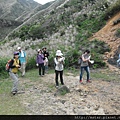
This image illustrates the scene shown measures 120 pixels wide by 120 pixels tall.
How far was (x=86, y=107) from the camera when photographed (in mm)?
8180

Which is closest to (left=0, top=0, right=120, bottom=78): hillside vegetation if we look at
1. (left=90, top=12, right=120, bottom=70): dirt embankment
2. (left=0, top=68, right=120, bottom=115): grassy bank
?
(left=90, top=12, right=120, bottom=70): dirt embankment

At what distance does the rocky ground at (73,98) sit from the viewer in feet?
25.8

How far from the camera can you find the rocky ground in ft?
25.8

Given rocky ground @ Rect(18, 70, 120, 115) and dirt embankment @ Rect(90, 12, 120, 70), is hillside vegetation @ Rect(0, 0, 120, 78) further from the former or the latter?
rocky ground @ Rect(18, 70, 120, 115)

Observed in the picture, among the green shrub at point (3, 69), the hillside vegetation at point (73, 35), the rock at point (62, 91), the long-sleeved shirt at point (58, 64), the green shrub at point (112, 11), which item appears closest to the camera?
the rock at point (62, 91)

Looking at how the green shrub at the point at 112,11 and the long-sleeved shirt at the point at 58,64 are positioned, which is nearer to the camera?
the long-sleeved shirt at the point at 58,64

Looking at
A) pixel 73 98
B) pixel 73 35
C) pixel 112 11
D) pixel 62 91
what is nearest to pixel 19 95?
pixel 62 91

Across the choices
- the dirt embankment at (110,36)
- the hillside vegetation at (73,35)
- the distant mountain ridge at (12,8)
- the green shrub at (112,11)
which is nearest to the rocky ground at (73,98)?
the hillside vegetation at (73,35)

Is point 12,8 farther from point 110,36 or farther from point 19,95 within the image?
point 19,95

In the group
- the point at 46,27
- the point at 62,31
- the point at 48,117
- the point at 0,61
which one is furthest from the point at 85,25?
the point at 48,117

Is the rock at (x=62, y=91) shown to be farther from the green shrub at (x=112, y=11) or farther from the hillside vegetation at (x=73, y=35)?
the green shrub at (x=112, y=11)

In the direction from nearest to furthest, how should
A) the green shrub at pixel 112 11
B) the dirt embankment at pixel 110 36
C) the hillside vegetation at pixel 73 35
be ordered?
the hillside vegetation at pixel 73 35, the dirt embankment at pixel 110 36, the green shrub at pixel 112 11

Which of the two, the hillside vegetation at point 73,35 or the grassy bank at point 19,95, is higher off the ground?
the hillside vegetation at point 73,35

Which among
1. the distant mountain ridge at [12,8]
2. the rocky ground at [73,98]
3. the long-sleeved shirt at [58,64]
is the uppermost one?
the distant mountain ridge at [12,8]
